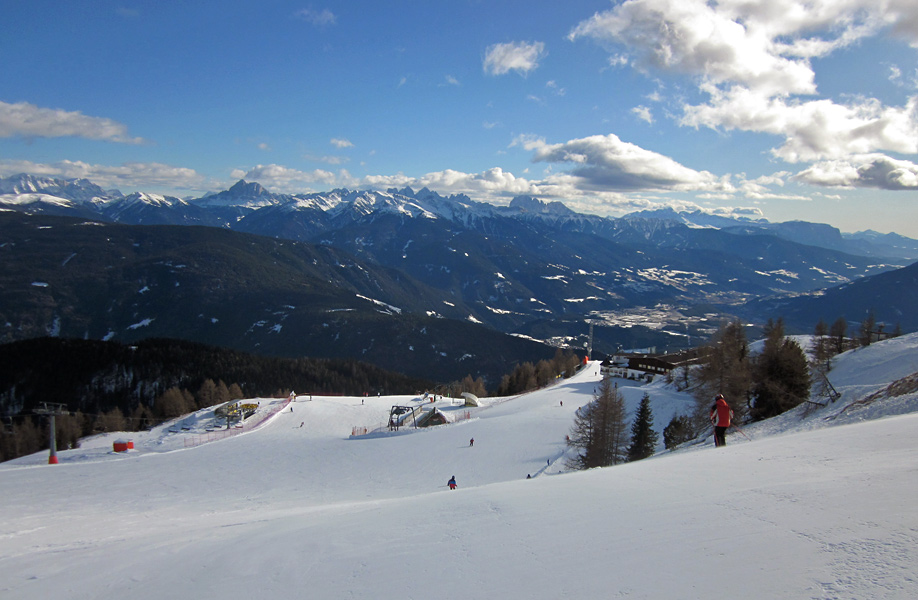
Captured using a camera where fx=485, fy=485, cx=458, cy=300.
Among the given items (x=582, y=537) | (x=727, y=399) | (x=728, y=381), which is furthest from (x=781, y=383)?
(x=582, y=537)

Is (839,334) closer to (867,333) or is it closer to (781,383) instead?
(867,333)

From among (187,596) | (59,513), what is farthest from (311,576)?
(59,513)

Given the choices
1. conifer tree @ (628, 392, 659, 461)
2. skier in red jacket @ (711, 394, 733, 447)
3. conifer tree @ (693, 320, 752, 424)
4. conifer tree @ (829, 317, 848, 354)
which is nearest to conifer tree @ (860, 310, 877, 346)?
conifer tree @ (829, 317, 848, 354)

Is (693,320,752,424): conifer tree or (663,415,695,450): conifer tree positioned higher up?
(693,320,752,424): conifer tree

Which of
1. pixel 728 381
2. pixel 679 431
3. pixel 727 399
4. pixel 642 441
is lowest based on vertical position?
pixel 642 441

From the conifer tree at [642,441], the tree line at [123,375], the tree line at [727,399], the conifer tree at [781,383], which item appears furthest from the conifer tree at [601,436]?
the tree line at [123,375]

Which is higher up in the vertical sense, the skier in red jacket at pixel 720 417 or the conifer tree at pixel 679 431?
the skier in red jacket at pixel 720 417

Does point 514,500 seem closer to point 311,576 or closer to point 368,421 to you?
point 311,576

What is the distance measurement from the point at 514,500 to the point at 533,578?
15.4ft

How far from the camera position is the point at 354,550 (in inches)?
371

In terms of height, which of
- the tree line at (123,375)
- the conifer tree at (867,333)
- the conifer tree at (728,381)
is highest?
the conifer tree at (867,333)

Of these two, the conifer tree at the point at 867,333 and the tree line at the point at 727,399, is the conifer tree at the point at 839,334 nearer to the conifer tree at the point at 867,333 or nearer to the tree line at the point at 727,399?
the conifer tree at the point at 867,333

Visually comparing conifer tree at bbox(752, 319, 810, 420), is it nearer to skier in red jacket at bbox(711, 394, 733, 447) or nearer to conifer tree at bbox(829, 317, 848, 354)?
skier in red jacket at bbox(711, 394, 733, 447)

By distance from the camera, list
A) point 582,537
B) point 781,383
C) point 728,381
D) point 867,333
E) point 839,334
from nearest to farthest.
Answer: point 582,537, point 781,383, point 728,381, point 867,333, point 839,334
